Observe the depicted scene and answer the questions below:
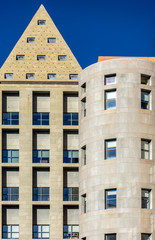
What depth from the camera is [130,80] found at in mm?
79125

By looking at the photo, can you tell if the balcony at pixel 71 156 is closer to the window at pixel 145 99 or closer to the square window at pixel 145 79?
the window at pixel 145 99

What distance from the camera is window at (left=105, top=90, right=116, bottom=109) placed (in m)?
79.3

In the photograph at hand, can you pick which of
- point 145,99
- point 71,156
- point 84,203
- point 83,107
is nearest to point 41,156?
point 71,156

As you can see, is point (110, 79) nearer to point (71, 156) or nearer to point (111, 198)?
point (71, 156)

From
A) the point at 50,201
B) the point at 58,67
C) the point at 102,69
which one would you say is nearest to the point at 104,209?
the point at 50,201

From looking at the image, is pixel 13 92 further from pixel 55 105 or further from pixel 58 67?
pixel 58 67

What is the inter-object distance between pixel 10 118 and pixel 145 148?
18249 millimetres

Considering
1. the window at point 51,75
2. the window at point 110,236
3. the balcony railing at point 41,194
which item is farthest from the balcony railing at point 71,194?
the window at point 51,75

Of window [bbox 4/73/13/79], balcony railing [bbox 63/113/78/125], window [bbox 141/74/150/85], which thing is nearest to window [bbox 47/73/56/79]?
window [bbox 4/73/13/79]

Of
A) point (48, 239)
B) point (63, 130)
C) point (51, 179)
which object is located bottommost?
point (48, 239)

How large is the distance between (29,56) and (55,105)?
1436cm

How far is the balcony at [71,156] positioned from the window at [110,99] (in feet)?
30.0

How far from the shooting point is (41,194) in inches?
3329

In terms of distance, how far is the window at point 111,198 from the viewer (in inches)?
2990
